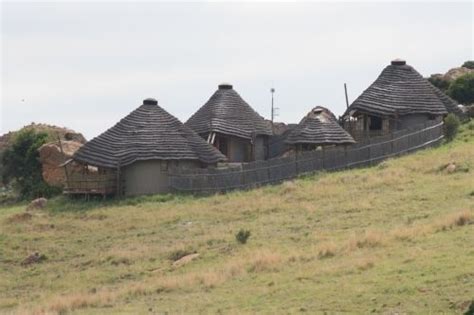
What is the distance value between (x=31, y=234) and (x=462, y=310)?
2092 centimetres

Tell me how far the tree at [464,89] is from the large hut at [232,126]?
1234 cm

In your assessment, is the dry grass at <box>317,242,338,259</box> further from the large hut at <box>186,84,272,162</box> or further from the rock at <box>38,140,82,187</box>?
the large hut at <box>186,84,272,162</box>

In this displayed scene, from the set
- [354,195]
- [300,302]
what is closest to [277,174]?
[354,195]

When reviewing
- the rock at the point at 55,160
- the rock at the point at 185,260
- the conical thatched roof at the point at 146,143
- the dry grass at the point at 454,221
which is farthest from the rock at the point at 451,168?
the rock at the point at 55,160

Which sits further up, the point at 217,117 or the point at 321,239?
the point at 217,117

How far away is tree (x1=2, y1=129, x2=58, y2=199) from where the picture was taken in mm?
47969

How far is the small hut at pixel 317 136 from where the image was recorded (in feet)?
145

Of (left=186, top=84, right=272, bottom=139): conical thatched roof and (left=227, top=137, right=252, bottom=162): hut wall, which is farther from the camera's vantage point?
(left=227, top=137, right=252, bottom=162): hut wall

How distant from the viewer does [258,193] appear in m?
37.6

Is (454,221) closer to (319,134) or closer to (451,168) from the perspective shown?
(451,168)

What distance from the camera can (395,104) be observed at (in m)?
48.1

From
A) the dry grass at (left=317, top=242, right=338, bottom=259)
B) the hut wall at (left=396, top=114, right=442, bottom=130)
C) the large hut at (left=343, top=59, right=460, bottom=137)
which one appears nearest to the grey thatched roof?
the large hut at (left=343, top=59, right=460, bottom=137)

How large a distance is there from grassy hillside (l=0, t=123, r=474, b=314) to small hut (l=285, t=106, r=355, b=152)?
13.7 ft

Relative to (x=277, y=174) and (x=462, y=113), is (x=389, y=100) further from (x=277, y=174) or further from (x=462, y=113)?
(x=277, y=174)
